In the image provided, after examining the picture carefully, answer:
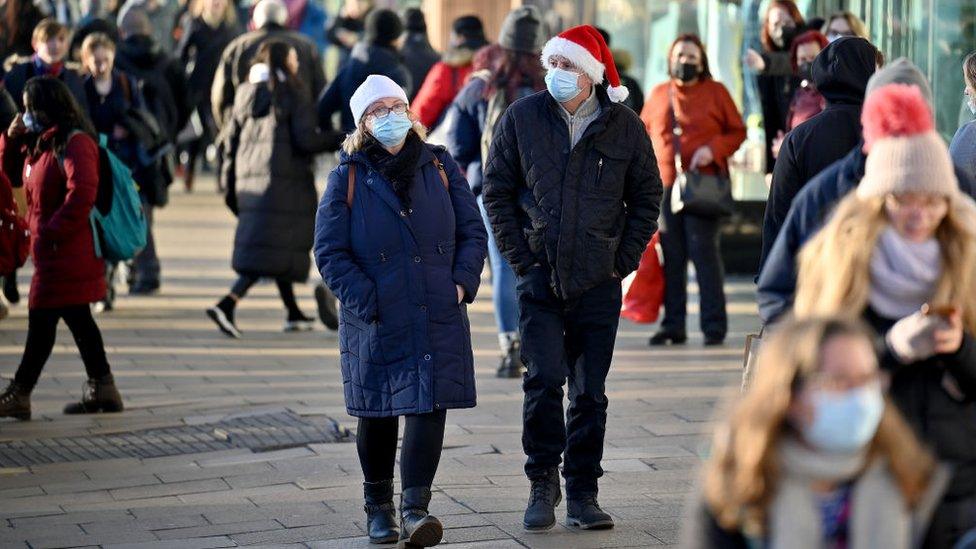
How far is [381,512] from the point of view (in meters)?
6.41

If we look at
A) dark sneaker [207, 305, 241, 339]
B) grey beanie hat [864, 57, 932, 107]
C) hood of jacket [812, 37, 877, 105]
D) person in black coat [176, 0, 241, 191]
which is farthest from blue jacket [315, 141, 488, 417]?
person in black coat [176, 0, 241, 191]

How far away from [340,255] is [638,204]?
3.59 feet

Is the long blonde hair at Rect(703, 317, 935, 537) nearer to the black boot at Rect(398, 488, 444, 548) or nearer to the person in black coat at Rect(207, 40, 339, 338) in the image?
the black boot at Rect(398, 488, 444, 548)

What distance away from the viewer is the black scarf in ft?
20.9

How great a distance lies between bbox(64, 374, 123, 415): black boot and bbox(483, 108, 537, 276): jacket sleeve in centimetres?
305

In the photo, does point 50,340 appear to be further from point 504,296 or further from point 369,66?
point 369,66

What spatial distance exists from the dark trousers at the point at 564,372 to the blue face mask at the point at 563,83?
62 centimetres

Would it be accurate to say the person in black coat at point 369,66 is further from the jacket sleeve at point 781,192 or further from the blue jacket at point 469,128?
the jacket sleeve at point 781,192

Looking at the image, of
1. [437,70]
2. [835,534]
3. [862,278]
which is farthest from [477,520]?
[437,70]

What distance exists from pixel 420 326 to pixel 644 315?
5.00m

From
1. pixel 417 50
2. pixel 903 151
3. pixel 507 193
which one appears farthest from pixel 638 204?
pixel 417 50

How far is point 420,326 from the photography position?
20.7 feet

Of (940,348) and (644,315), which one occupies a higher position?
(940,348)

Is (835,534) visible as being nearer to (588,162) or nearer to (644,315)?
(588,162)
